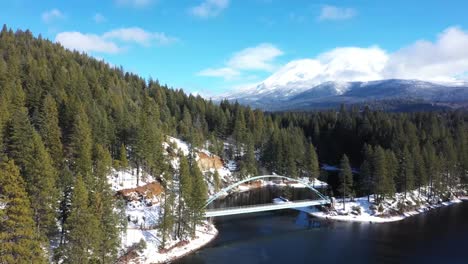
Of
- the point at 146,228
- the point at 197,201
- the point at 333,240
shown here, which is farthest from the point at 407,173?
the point at 146,228

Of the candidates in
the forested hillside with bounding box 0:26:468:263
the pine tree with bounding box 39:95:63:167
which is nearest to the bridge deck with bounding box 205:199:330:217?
the forested hillside with bounding box 0:26:468:263

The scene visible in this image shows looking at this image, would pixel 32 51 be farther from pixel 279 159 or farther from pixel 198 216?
pixel 198 216

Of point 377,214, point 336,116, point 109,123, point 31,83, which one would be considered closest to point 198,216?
point 109,123

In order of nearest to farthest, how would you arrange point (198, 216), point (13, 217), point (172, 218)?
Answer: point (13, 217), point (172, 218), point (198, 216)

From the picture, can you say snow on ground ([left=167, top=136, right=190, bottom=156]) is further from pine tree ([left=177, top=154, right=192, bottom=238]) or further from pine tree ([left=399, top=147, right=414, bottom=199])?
pine tree ([left=399, top=147, right=414, bottom=199])

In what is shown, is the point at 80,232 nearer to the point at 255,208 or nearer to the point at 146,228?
the point at 146,228

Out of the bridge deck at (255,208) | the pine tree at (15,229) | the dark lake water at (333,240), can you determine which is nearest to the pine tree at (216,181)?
the dark lake water at (333,240)
